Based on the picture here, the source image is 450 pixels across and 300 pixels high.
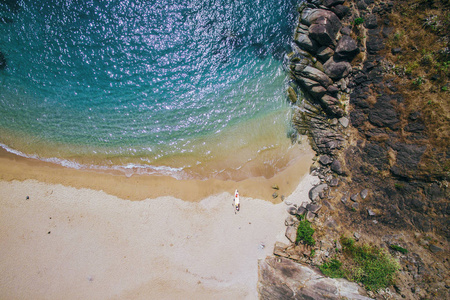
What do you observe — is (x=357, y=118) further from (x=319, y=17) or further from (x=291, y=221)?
(x=291, y=221)

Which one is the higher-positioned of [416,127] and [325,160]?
[416,127]

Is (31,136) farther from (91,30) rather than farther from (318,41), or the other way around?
(318,41)

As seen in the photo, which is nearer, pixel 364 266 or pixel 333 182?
pixel 364 266

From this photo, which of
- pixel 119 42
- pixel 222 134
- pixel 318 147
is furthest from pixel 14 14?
pixel 318 147

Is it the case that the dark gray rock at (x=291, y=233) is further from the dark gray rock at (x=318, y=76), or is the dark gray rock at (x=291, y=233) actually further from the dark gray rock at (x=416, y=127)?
the dark gray rock at (x=318, y=76)

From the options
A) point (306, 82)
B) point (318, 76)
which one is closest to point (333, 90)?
point (318, 76)

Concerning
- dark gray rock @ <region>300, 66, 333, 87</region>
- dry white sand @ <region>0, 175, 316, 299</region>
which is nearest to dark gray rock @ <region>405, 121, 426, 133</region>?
dark gray rock @ <region>300, 66, 333, 87</region>

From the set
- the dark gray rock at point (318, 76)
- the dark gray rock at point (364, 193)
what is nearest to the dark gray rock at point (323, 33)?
the dark gray rock at point (318, 76)

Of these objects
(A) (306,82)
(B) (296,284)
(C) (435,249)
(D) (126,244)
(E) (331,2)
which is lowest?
(B) (296,284)
